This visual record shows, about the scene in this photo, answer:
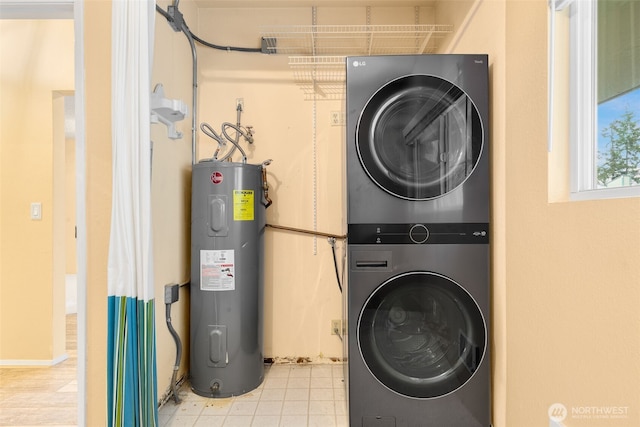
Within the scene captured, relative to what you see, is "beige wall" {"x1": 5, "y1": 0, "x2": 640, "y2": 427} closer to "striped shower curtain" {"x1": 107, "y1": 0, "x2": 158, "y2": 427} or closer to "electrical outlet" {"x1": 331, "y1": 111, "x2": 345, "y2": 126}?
"electrical outlet" {"x1": 331, "y1": 111, "x2": 345, "y2": 126}

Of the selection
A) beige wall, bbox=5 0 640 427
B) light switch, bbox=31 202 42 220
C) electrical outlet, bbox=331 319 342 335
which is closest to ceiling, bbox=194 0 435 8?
beige wall, bbox=5 0 640 427

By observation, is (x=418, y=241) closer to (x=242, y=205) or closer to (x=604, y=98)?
(x=604, y=98)

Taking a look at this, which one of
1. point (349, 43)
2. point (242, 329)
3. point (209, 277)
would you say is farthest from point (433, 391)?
point (349, 43)

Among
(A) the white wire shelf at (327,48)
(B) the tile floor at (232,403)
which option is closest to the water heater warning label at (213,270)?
(B) the tile floor at (232,403)

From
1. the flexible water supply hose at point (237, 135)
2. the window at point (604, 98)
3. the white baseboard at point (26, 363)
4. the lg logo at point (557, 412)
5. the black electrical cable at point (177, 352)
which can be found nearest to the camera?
the window at point (604, 98)

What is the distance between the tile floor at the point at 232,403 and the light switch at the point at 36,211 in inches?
43.8

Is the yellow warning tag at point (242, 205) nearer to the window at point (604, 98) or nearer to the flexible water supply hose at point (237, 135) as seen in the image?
the flexible water supply hose at point (237, 135)

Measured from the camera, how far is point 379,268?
1644 millimetres

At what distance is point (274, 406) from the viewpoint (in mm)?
1941

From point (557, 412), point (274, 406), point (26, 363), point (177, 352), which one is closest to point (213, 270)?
point (177, 352)

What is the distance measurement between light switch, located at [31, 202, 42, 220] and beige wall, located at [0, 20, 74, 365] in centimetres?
3

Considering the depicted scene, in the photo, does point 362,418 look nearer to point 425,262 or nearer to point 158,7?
point 425,262

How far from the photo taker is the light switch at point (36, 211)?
106 inches

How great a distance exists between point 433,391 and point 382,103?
1346 millimetres
